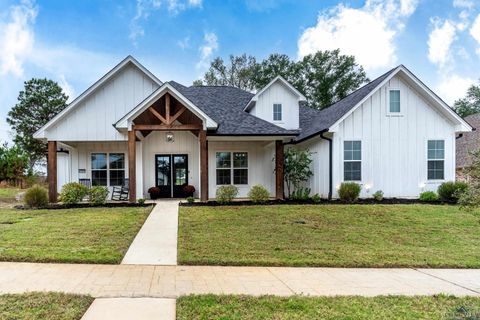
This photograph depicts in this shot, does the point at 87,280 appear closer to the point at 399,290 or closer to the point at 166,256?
the point at 166,256

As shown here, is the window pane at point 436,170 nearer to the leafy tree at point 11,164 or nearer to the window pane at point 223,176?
the window pane at point 223,176

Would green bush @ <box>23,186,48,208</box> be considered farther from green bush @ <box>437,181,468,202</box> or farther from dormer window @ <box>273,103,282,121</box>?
green bush @ <box>437,181,468,202</box>

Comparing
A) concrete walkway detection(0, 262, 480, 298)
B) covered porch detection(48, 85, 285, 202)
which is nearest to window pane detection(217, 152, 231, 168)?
covered porch detection(48, 85, 285, 202)

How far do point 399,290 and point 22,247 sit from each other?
7282 mm

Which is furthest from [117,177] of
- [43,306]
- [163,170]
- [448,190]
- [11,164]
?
[448,190]

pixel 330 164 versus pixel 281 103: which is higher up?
pixel 281 103

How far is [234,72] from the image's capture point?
39562 mm

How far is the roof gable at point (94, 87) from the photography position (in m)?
14.2

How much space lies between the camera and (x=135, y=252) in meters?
7.00

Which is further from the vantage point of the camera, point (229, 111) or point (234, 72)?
point (234, 72)

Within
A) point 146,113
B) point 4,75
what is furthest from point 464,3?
point 4,75

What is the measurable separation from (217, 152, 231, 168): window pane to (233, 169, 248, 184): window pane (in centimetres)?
50

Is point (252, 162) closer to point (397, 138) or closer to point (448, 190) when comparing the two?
point (397, 138)

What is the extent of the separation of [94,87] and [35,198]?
5.22m
